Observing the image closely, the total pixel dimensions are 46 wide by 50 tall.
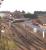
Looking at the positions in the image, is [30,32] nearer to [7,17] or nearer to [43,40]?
[43,40]

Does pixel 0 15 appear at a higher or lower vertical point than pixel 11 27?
higher

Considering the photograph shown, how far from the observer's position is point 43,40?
142cm

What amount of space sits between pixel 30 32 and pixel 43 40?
0.18m

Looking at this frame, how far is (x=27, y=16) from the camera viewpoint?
1.50m

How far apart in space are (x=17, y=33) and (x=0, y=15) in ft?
0.96

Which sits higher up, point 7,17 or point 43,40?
point 7,17

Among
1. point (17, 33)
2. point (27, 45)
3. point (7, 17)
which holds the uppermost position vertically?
point (7, 17)
